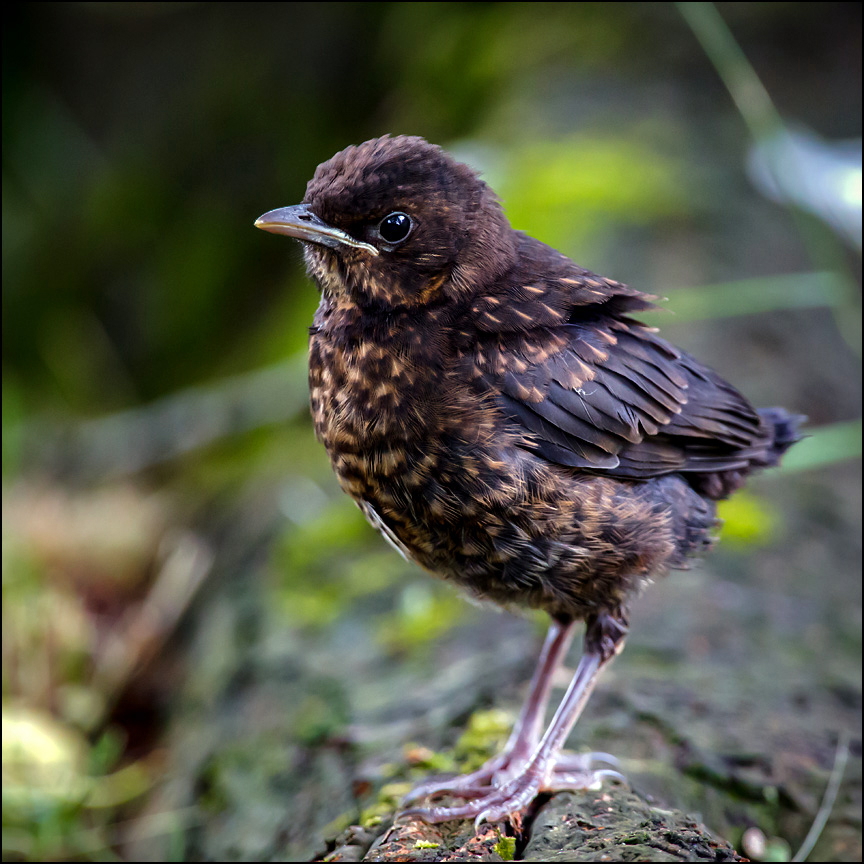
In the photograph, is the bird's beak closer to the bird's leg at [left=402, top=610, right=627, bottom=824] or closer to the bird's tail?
the bird's leg at [left=402, top=610, right=627, bottom=824]

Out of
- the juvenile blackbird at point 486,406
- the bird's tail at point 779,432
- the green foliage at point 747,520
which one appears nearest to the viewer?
the juvenile blackbird at point 486,406

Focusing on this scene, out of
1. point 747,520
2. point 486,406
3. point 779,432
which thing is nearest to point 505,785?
point 486,406

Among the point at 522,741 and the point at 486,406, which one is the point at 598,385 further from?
the point at 522,741

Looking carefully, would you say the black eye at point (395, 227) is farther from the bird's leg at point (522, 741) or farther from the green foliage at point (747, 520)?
the green foliage at point (747, 520)

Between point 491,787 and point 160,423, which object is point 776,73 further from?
point 491,787

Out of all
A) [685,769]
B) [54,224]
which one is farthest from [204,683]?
[54,224]

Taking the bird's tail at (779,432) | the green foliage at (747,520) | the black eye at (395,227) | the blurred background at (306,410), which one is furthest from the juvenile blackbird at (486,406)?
the green foliage at (747,520)
